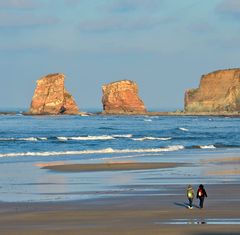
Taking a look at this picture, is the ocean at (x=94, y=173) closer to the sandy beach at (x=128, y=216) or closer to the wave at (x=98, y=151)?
the wave at (x=98, y=151)

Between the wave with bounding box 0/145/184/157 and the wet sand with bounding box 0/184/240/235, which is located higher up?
the wave with bounding box 0/145/184/157

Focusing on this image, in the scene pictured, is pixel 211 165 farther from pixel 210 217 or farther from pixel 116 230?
pixel 116 230

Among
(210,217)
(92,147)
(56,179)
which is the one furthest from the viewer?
(92,147)

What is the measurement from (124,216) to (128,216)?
0.37ft

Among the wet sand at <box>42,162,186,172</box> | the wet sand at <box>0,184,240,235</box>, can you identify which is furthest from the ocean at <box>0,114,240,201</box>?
the wet sand at <box>0,184,240,235</box>

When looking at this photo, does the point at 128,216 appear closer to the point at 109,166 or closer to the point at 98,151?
the point at 109,166

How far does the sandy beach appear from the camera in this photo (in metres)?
19.3

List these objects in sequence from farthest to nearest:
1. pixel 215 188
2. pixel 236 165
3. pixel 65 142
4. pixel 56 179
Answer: pixel 65 142 → pixel 236 165 → pixel 56 179 → pixel 215 188

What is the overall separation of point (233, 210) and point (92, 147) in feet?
130

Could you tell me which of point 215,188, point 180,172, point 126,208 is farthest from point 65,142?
point 126,208

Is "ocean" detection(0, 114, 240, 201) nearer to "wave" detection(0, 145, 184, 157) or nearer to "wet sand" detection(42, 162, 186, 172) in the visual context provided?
"wave" detection(0, 145, 184, 157)

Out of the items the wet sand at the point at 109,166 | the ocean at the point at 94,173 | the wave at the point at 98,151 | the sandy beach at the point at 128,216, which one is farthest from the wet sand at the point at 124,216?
the wave at the point at 98,151

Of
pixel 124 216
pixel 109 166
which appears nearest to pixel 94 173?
pixel 109 166

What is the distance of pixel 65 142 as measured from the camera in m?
68.7
